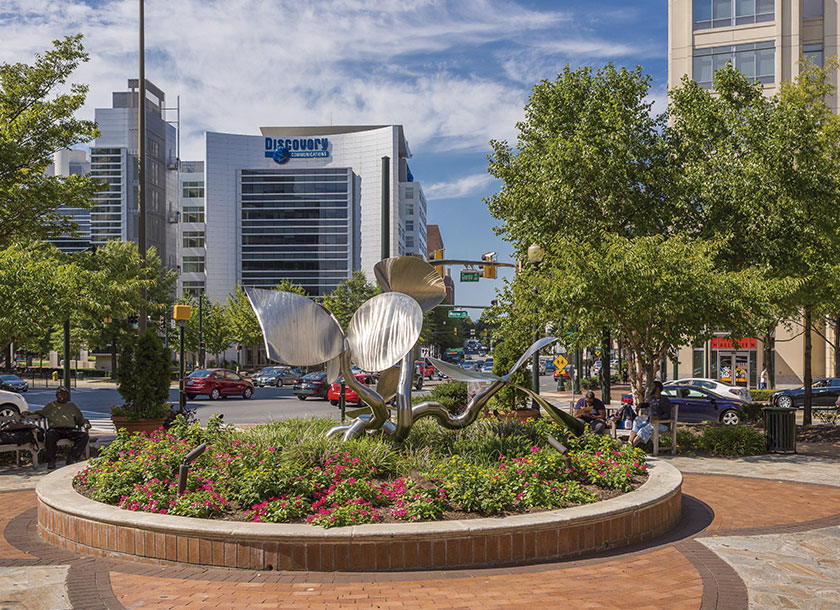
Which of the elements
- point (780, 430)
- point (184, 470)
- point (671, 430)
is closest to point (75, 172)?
point (671, 430)

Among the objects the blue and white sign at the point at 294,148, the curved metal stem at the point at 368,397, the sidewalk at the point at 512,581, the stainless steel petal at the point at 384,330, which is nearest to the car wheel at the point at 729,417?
the sidewalk at the point at 512,581

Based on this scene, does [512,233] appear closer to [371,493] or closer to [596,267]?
[596,267]

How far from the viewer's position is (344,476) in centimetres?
766

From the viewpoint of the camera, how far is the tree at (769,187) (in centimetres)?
1697

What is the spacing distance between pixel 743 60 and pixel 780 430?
32446mm

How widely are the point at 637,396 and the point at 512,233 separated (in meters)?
6.33

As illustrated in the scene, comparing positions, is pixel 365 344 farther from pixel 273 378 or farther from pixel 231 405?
pixel 273 378

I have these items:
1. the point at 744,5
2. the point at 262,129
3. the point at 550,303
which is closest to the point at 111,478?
the point at 550,303

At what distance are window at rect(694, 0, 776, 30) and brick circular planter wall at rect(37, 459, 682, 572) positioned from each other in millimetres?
40820

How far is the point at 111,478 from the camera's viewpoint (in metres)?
7.93

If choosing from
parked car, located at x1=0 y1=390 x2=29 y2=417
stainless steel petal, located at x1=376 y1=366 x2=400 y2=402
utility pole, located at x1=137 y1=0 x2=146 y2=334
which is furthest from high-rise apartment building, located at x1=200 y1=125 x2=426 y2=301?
stainless steel petal, located at x1=376 y1=366 x2=400 y2=402

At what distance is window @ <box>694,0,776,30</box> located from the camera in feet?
133

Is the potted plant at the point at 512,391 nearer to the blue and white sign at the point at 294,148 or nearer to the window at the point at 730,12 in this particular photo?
the window at the point at 730,12

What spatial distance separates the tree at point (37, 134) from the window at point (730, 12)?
36269 mm
